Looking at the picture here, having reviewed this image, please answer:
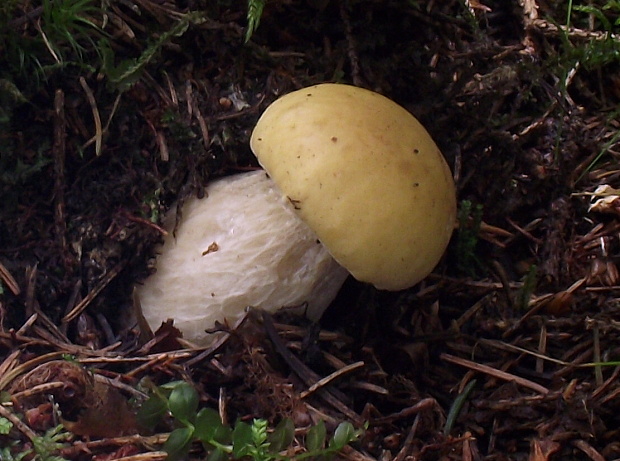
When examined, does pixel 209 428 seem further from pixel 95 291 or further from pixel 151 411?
pixel 95 291

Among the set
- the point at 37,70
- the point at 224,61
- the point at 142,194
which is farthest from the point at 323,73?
the point at 37,70

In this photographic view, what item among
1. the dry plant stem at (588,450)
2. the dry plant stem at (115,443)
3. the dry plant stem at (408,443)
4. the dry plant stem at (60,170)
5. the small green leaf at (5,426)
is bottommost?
the dry plant stem at (588,450)

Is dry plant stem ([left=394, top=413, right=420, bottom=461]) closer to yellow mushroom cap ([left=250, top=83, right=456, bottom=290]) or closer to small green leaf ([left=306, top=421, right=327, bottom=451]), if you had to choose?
small green leaf ([left=306, top=421, right=327, bottom=451])

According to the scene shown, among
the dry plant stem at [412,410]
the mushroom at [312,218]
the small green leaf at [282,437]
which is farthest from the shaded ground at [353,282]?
the small green leaf at [282,437]

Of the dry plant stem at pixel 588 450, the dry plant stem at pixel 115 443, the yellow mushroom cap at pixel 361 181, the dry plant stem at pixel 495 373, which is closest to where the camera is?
the dry plant stem at pixel 115 443

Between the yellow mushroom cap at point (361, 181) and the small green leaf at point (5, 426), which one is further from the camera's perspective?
→ the yellow mushroom cap at point (361, 181)

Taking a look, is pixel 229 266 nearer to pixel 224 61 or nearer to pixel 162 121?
pixel 162 121

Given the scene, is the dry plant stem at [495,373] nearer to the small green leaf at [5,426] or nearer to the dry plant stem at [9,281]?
the small green leaf at [5,426]
